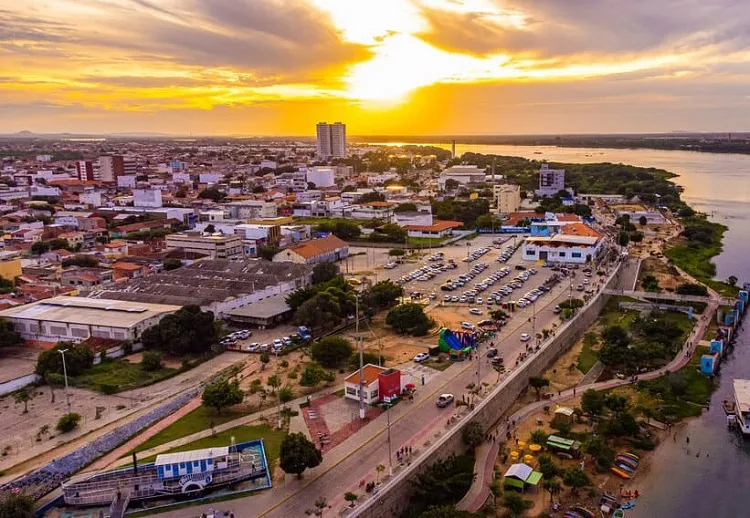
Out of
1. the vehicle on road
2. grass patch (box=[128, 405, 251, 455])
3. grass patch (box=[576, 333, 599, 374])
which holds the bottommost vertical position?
grass patch (box=[576, 333, 599, 374])

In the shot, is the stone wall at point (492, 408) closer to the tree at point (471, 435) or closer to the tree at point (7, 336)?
the tree at point (471, 435)

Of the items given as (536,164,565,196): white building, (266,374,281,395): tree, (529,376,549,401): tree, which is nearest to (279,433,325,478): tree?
(266,374,281,395): tree

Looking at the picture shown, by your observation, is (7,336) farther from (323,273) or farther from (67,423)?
(323,273)

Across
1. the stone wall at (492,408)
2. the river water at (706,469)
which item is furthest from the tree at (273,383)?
the river water at (706,469)

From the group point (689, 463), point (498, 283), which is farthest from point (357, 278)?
point (689, 463)

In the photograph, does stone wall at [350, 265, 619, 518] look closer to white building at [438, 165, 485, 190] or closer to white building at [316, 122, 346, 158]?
white building at [438, 165, 485, 190]

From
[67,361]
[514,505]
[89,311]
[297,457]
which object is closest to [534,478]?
[514,505]
